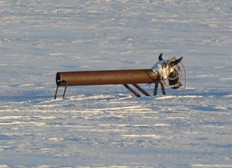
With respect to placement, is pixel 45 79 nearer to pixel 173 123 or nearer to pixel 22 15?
pixel 173 123

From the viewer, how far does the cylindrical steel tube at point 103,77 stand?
11523mm

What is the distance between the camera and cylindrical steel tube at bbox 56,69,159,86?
1152cm

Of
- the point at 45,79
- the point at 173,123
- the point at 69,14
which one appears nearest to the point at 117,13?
the point at 69,14

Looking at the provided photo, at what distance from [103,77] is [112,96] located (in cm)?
34

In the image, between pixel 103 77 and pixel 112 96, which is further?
pixel 112 96

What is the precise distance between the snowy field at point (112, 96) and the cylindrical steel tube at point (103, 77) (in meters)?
0.24

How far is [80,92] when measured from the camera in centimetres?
1283

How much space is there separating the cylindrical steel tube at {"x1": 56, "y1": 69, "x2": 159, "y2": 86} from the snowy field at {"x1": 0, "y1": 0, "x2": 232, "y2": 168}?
237mm

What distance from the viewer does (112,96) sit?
464 inches

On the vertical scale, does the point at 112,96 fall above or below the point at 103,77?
below

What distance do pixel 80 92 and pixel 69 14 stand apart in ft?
49.7

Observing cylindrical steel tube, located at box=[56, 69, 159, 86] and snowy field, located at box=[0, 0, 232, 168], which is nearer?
snowy field, located at box=[0, 0, 232, 168]

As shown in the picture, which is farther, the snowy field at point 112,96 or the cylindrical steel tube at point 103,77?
the cylindrical steel tube at point 103,77

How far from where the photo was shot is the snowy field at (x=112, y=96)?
748 centimetres
